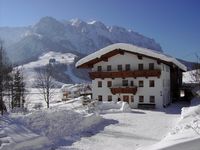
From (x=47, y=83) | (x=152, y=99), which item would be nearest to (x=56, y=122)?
(x=152, y=99)

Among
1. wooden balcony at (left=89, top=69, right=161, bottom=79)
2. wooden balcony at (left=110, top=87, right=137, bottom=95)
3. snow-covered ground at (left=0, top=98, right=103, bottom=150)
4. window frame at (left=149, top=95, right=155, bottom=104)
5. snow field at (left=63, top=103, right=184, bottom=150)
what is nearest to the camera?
snow-covered ground at (left=0, top=98, right=103, bottom=150)

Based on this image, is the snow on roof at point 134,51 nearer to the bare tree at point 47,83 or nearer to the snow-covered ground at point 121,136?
the bare tree at point 47,83

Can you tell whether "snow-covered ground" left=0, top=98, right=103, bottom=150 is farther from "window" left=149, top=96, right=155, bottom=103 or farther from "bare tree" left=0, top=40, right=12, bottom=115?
"window" left=149, top=96, right=155, bottom=103

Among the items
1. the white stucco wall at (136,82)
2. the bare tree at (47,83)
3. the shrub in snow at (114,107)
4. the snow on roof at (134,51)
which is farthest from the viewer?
the bare tree at (47,83)

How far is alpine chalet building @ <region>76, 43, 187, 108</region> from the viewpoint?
3931 cm

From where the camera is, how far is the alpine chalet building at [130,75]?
129ft

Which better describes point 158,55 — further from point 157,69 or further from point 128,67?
point 128,67

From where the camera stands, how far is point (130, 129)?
2158 cm

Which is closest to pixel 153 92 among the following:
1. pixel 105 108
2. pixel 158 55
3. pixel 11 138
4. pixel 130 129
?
pixel 158 55

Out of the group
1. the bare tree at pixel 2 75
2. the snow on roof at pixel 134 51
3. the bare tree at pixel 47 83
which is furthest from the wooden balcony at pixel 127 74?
the bare tree at pixel 2 75

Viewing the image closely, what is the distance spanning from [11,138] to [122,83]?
2795 centimetres

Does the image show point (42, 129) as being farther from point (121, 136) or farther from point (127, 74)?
point (127, 74)

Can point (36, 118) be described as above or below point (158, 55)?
below

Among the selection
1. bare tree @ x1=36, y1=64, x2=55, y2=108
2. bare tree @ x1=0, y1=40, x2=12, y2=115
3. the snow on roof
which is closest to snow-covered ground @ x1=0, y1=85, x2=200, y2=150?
bare tree @ x1=0, y1=40, x2=12, y2=115
